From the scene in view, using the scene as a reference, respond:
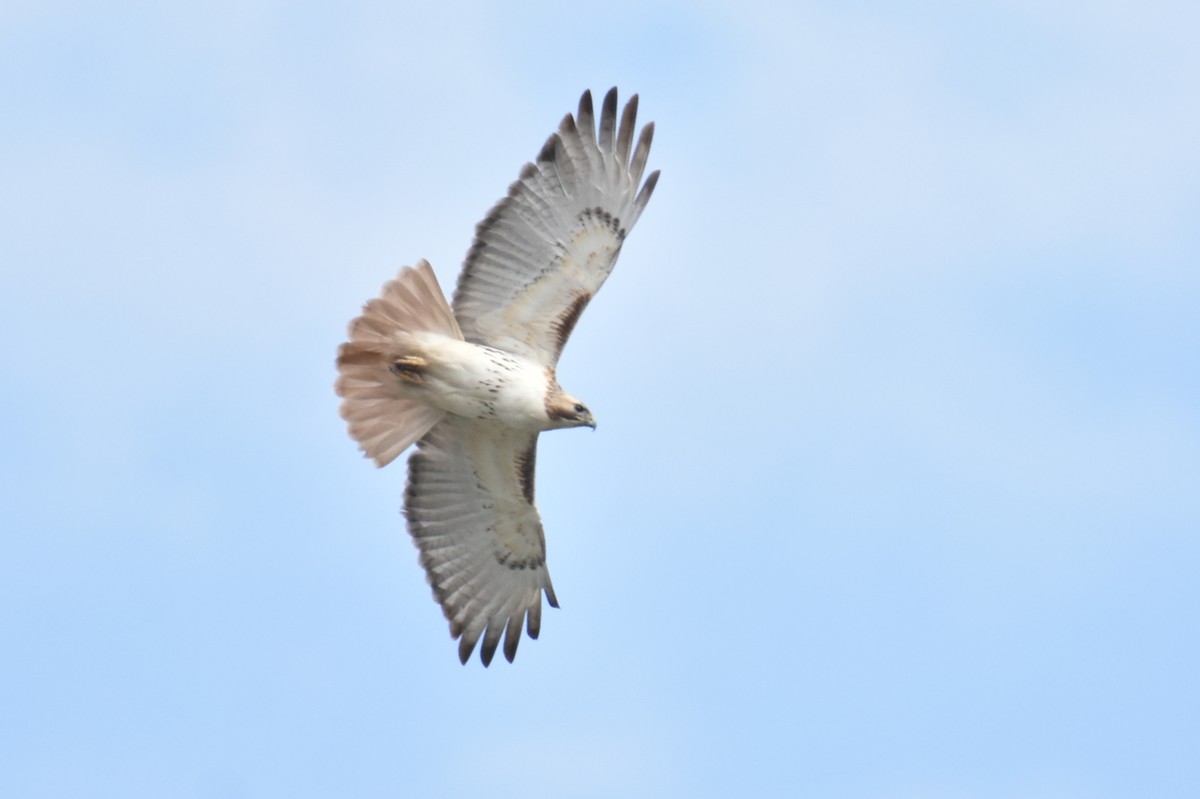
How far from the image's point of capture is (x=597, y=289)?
14.2m

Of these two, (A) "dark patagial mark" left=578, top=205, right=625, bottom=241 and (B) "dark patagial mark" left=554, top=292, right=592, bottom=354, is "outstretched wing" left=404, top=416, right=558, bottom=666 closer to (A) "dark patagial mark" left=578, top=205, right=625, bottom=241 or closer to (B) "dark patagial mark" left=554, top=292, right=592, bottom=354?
(B) "dark patagial mark" left=554, top=292, right=592, bottom=354

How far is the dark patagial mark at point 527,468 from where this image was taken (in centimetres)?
1453

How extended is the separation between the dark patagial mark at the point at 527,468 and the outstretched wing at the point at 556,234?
69 centimetres

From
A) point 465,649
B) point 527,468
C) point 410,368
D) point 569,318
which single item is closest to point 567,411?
point 569,318

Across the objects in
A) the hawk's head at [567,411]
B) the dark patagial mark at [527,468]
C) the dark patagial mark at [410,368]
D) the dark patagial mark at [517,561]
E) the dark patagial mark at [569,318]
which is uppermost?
the dark patagial mark at [569,318]

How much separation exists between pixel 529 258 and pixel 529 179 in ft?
1.69

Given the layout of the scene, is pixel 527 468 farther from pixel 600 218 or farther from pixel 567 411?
pixel 600 218

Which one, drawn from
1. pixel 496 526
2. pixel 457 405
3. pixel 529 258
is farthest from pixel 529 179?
pixel 496 526

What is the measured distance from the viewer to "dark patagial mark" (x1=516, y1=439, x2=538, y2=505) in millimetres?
14531

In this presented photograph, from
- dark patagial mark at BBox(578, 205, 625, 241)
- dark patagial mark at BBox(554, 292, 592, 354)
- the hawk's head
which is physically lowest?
the hawk's head

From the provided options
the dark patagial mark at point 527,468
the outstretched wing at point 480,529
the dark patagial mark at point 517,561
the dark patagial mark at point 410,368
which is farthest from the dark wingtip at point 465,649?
the dark patagial mark at point 410,368

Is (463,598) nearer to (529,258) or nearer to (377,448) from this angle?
(377,448)

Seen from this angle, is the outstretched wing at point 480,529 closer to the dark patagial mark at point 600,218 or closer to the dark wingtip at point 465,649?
the dark wingtip at point 465,649

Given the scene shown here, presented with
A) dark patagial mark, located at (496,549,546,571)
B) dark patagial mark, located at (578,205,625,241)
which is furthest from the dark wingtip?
dark patagial mark, located at (578,205,625,241)
